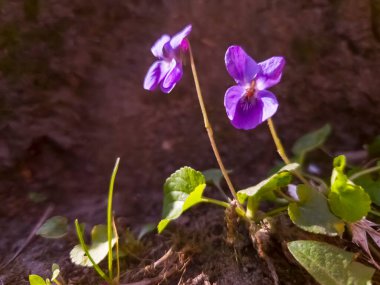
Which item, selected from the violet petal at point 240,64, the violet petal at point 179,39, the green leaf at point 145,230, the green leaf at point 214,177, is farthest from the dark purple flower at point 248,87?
the green leaf at point 145,230

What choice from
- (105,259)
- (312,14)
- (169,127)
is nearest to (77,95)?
(169,127)

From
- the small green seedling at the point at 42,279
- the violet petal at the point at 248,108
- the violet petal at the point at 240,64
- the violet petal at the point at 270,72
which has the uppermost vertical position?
the violet petal at the point at 240,64

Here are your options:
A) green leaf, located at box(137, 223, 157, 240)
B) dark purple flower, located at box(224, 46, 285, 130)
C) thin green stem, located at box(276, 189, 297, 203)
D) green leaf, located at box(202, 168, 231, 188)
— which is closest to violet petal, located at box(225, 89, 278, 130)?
dark purple flower, located at box(224, 46, 285, 130)

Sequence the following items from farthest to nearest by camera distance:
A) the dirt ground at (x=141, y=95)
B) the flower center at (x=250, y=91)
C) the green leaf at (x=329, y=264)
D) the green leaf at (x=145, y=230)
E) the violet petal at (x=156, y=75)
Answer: the dirt ground at (x=141, y=95) < the green leaf at (x=145, y=230) < the violet petal at (x=156, y=75) < the flower center at (x=250, y=91) < the green leaf at (x=329, y=264)

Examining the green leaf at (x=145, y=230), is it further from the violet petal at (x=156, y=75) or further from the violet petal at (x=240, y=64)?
the violet petal at (x=240, y=64)

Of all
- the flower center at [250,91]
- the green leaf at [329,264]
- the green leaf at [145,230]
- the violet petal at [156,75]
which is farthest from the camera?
the green leaf at [145,230]

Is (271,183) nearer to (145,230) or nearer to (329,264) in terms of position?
(329,264)
